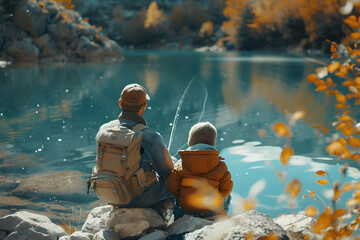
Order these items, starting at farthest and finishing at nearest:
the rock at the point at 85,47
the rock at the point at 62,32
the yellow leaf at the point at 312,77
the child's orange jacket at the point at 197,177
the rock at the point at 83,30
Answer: the rock at the point at 83,30 → the rock at the point at 85,47 → the rock at the point at 62,32 → the child's orange jacket at the point at 197,177 → the yellow leaf at the point at 312,77

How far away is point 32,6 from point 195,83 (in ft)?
42.9

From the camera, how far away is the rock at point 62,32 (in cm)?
2406

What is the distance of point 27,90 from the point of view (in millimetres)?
12344

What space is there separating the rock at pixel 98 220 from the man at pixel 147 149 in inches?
5.9

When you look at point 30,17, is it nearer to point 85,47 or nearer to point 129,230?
point 85,47

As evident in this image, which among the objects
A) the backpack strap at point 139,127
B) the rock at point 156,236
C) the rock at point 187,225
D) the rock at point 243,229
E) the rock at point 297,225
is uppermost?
the backpack strap at point 139,127

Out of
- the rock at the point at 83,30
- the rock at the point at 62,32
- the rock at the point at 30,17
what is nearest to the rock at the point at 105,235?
the rock at the point at 30,17

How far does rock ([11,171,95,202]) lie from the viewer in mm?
4295

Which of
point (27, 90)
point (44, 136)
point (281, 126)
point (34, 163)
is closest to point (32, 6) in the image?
point (27, 90)

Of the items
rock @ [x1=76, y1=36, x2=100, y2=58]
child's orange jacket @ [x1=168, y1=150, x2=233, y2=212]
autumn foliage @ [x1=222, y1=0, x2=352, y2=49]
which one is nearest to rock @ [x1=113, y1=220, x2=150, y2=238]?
child's orange jacket @ [x1=168, y1=150, x2=233, y2=212]

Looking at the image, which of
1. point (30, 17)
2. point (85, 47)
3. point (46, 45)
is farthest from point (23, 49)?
point (85, 47)

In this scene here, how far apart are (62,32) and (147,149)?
76.7ft

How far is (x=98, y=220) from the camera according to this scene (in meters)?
2.98

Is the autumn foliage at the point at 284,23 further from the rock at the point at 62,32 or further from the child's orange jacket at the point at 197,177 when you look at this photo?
the child's orange jacket at the point at 197,177
